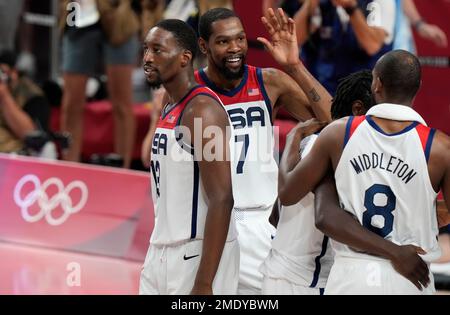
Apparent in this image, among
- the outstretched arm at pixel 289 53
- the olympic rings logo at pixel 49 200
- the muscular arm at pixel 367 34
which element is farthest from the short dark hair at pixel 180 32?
the olympic rings logo at pixel 49 200

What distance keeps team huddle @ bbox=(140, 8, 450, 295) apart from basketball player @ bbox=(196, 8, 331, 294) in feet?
0.74

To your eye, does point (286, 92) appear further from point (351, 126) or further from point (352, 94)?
point (351, 126)

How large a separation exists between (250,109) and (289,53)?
453 millimetres

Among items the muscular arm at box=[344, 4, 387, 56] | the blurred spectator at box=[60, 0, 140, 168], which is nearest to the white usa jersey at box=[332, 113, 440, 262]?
the muscular arm at box=[344, 4, 387, 56]

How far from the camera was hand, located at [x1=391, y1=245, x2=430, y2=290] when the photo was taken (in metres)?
3.95

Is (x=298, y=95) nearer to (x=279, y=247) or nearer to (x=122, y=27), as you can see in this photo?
(x=279, y=247)

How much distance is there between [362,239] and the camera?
395cm

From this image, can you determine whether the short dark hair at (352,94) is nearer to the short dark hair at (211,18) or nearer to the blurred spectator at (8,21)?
the short dark hair at (211,18)

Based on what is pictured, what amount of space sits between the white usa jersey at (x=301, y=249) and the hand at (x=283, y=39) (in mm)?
600

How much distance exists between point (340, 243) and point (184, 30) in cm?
115

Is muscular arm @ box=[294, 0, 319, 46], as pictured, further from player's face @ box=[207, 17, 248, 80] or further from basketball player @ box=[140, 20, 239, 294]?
basketball player @ box=[140, 20, 239, 294]

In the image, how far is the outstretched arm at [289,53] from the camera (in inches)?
192

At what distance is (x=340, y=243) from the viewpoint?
4.10 metres
